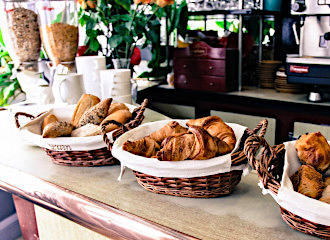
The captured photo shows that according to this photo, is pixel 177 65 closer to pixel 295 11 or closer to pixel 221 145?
pixel 295 11

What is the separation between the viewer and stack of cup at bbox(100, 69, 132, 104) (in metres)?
1.57

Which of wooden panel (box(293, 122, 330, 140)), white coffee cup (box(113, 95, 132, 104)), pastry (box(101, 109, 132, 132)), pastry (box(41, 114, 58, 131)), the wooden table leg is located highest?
pastry (box(101, 109, 132, 132))

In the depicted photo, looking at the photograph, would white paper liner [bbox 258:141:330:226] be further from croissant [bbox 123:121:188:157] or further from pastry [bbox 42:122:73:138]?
pastry [bbox 42:122:73:138]

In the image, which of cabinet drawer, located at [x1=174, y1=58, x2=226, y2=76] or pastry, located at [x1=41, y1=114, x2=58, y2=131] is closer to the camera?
pastry, located at [x1=41, y1=114, x2=58, y2=131]

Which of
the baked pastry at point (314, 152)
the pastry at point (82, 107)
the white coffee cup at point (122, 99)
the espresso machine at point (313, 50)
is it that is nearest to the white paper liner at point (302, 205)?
the baked pastry at point (314, 152)

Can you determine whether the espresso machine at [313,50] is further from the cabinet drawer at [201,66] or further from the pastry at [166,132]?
the pastry at [166,132]

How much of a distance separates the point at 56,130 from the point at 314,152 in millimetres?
718

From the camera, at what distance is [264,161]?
73cm

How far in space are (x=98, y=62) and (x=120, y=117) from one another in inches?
28.6

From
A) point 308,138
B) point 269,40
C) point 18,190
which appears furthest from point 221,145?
point 269,40

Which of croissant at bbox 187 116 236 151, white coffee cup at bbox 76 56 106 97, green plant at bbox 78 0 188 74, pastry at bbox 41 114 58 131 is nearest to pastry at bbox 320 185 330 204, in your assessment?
croissant at bbox 187 116 236 151

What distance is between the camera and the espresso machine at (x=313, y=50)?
226 cm

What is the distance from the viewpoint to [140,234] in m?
0.76

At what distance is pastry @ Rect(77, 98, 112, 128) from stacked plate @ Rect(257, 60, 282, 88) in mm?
1950
